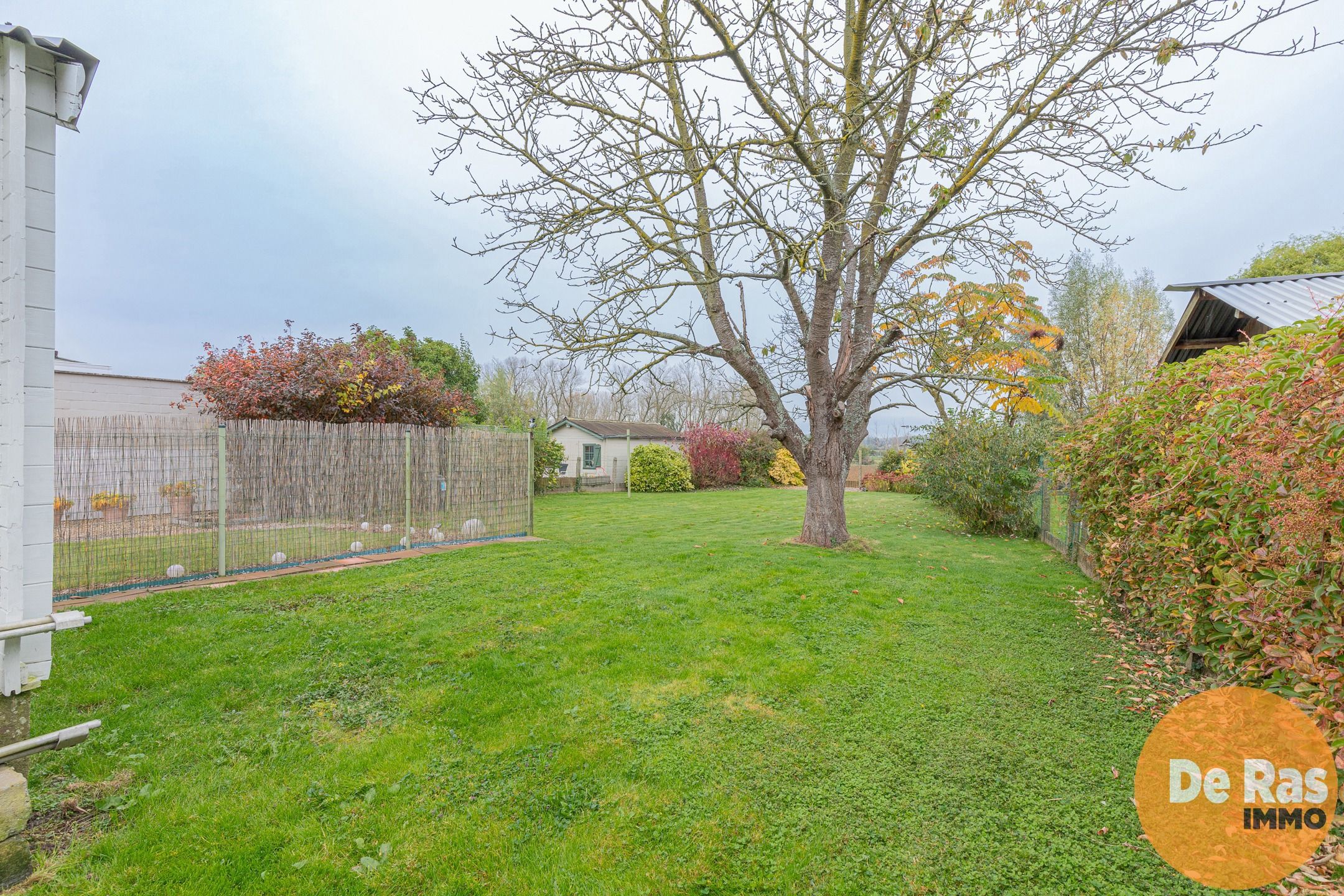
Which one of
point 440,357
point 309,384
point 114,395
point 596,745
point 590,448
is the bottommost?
point 596,745

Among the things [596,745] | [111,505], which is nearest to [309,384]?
[111,505]

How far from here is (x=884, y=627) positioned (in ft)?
15.9

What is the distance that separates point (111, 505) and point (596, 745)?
21.7 ft

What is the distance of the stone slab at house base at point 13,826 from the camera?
2004 mm

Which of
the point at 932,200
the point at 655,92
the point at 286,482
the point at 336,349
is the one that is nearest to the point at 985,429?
the point at 932,200

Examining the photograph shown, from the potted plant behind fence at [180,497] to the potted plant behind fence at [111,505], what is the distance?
33 centimetres

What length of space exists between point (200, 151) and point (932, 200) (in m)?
13.4

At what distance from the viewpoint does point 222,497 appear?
267 inches

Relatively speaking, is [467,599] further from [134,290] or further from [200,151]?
[134,290]

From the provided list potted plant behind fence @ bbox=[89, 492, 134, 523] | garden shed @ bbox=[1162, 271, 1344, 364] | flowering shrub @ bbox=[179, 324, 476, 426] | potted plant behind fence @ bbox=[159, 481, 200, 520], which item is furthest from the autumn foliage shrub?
potted plant behind fence @ bbox=[89, 492, 134, 523]

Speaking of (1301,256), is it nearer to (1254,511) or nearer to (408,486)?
(1254,511)

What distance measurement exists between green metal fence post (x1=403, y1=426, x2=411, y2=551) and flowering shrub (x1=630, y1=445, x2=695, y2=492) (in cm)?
1320

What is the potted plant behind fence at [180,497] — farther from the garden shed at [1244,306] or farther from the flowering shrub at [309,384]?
the garden shed at [1244,306]

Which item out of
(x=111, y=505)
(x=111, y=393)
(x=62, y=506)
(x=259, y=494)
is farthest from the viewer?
(x=111, y=393)
